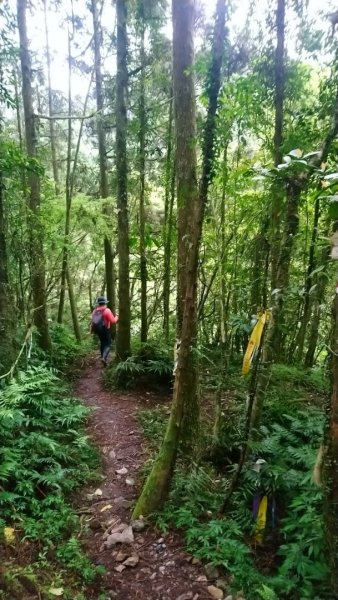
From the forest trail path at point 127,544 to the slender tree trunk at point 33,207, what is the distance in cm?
324

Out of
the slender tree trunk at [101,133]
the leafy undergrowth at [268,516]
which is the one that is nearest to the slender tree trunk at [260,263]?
the leafy undergrowth at [268,516]

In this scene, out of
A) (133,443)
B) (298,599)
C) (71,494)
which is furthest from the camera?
(133,443)

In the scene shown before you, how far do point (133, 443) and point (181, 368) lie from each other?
270 centimetres

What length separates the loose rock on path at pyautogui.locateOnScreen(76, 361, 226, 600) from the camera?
3.61m

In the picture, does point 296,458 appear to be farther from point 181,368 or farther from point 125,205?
point 125,205

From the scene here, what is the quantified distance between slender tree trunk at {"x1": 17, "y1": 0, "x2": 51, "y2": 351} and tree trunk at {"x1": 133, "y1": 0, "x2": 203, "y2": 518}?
4.57 meters

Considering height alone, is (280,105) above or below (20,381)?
above

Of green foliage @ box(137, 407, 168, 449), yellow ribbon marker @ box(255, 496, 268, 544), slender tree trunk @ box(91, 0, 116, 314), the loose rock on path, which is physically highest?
slender tree trunk @ box(91, 0, 116, 314)

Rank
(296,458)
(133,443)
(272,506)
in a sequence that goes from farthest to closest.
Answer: (133,443), (296,458), (272,506)

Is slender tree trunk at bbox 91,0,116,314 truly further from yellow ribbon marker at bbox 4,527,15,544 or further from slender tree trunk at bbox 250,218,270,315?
yellow ribbon marker at bbox 4,527,15,544

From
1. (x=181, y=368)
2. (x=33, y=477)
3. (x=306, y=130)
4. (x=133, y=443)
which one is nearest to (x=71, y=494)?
(x=33, y=477)

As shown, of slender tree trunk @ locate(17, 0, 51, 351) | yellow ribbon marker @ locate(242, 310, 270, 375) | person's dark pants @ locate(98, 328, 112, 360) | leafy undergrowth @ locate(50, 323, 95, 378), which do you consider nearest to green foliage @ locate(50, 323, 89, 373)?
leafy undergrowth @ locate(50, 323, 95, 378)

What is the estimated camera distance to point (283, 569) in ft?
11.1

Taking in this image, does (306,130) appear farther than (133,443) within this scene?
No
